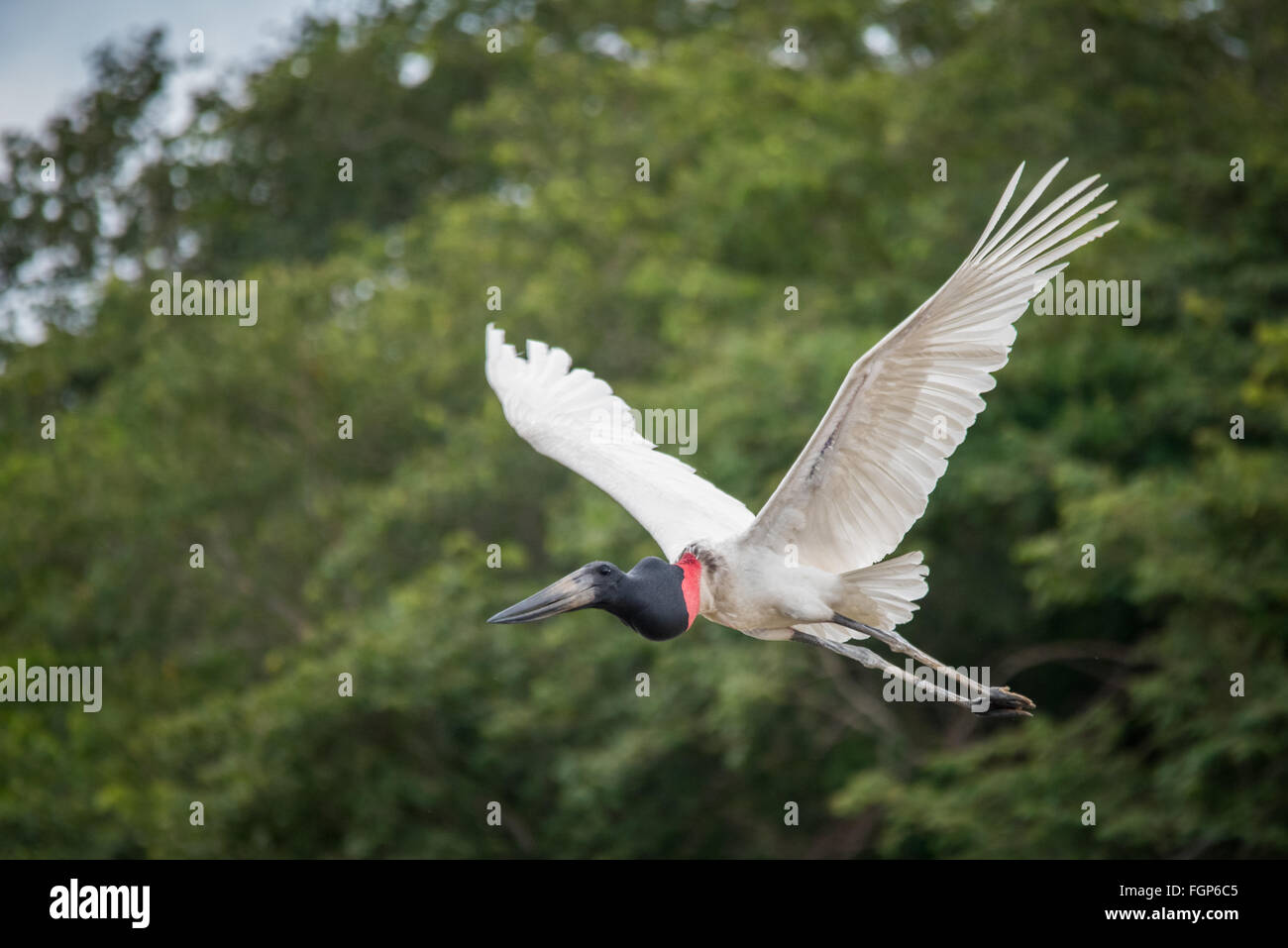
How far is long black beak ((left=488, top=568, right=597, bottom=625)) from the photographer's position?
20.4 feet

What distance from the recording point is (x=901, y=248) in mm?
15578

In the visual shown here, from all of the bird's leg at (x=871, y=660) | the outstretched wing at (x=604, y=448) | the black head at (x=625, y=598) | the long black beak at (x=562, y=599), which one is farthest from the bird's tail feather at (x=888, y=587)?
the long black beak at (x=562, y=599)

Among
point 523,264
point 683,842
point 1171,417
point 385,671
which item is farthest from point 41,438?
point 1171,417

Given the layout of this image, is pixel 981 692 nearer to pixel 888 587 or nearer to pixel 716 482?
pixel 888 587

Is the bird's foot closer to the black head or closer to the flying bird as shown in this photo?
the flying bird

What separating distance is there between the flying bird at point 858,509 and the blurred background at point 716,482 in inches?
223

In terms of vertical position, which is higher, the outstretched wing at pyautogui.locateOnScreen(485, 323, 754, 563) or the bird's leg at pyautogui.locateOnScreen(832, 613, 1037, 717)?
the outstretched wing at pyautogui.locateOnScreen(485, 323, 754, 563)

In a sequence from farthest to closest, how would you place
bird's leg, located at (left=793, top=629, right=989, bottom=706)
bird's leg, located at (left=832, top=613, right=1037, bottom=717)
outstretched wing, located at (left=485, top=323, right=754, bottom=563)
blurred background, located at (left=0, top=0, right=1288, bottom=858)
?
blurred background, located at (left=0, top=0, right=1288, bottom=858), outstretched wing, located at (left=485, top=323, right=754, bottom=563), bird's leg, located at (left=832, top=613, right=1037, bottom=717), bird's leg, located at (left=793, top=629, right=989, bottom=706)

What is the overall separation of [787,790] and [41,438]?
1070 centimetres

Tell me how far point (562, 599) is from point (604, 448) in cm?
157

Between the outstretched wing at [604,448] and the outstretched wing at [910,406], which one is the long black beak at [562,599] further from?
the outstretched wing at [910,406]

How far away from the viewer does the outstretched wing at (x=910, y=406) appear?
598 centimetres

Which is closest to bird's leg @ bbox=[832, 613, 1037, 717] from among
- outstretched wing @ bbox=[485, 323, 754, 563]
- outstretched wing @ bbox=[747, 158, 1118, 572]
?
outstretched wing @ bbox=[747, 158, 1118, 572]

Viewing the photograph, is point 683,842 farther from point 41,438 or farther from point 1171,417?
point 41,438
